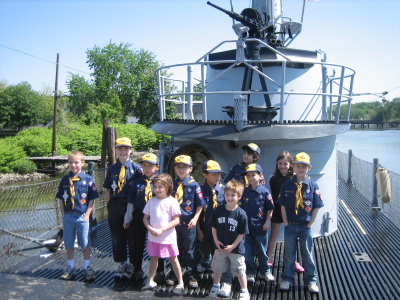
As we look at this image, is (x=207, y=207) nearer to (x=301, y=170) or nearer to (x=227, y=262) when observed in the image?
(x=227, y=262)

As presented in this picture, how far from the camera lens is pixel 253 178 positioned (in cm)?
441

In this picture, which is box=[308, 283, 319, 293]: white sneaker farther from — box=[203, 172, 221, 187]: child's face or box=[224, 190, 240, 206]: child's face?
box=[203, 172, 221, 187]: child's face

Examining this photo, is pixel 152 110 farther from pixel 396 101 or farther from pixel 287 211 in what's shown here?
pixel 396 101

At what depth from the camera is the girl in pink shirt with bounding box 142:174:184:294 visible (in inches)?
165

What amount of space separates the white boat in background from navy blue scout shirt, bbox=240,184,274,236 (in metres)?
1.06

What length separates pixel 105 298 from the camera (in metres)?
4.01

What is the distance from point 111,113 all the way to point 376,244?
38.8 m

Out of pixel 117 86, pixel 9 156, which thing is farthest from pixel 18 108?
pixel 9 156

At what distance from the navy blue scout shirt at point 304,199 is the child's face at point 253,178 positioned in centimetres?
32

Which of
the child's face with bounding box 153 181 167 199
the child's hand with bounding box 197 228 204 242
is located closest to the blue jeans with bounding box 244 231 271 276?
the child's hand with bounding box 197 228 204 242

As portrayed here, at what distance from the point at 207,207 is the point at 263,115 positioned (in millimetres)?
2174

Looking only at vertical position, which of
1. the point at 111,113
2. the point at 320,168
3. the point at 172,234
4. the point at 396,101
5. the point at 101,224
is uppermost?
the point at 396,101

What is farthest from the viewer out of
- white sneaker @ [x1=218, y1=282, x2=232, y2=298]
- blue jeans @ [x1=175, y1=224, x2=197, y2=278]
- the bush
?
the bush

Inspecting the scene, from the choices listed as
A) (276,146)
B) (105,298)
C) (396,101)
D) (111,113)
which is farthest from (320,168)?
(396,101)
